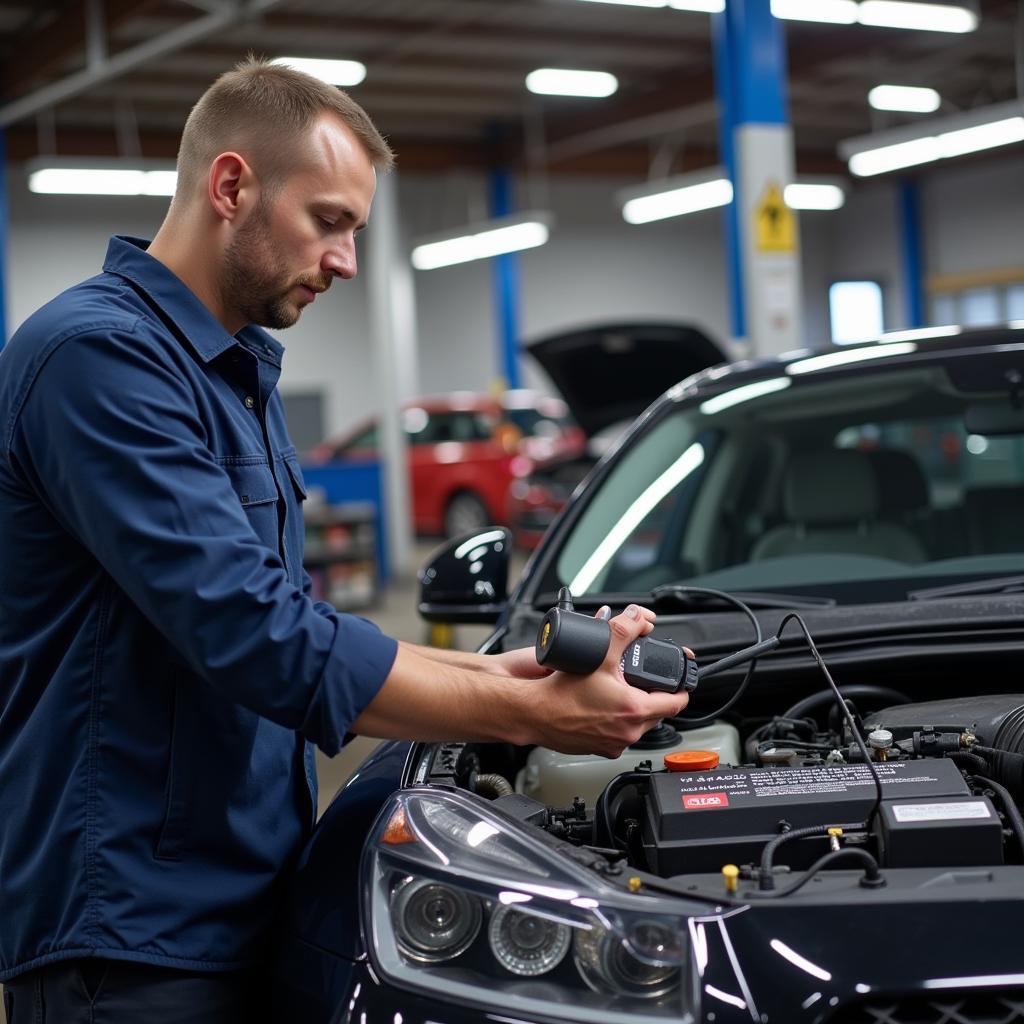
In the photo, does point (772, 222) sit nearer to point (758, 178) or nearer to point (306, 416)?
point (758, 178)

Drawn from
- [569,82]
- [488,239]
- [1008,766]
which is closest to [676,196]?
[488,239]

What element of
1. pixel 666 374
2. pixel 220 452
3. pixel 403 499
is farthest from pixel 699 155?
pixel 220 452

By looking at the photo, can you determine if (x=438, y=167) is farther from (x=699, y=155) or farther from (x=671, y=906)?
(x=671, y=906)

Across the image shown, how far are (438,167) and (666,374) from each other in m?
11.5

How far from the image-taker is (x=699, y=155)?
16703mm

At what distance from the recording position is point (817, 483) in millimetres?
2834

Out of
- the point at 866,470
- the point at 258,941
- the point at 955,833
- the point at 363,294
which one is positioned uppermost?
the point at 363,294

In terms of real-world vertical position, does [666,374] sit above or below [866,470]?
above

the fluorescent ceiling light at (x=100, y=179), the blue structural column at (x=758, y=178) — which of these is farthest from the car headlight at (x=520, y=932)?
the fluorescent ceiling light at (x=100, y=179)

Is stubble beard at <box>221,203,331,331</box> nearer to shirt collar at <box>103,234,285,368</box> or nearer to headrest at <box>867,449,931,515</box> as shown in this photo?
shirt collar at <box>103,234,285,368</box>

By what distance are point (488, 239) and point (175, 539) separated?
13.3 meters

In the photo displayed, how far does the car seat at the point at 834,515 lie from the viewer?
2.61 meters

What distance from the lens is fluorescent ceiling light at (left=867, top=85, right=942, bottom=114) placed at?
39.8ft

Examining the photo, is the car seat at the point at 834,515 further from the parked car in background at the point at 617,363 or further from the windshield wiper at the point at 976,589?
the parked car in background at the point at 617,363
